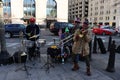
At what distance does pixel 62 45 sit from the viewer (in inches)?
325

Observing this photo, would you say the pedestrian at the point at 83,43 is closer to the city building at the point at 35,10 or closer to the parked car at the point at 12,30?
the parked car at the point at 12,30

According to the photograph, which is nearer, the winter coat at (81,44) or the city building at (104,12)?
the winter coat at (81,44)

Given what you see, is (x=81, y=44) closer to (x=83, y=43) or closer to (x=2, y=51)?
(x=83, y=43)

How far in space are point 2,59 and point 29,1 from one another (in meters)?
47.2

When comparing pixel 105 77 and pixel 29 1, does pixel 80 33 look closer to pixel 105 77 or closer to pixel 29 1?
pixel 105 77

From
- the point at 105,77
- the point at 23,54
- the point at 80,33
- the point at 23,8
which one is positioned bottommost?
the point at 105,77

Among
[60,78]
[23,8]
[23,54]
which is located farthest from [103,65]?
[23,8]

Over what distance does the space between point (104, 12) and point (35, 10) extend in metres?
44.3

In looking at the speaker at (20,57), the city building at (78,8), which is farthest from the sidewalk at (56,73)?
the city building at (78,8)

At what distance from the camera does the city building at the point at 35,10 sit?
52.3m

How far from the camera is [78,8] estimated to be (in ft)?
395

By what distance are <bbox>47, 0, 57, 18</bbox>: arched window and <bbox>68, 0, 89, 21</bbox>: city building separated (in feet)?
155

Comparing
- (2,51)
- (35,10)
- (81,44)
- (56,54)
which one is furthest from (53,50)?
(35,10)

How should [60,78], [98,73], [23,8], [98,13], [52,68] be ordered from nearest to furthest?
[60,78]
[98,73]
[52,68]
[23,8]
[98,13]
